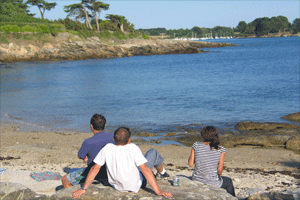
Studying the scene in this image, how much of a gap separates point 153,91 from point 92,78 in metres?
12.0

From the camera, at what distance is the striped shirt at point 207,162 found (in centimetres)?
429

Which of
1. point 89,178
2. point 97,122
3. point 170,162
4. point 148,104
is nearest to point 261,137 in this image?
point 170,162

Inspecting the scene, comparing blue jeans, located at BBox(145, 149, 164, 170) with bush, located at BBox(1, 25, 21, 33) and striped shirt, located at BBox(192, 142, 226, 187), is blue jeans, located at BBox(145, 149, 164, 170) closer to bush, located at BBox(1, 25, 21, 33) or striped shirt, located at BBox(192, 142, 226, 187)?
striped shirt, located at BBox(192, 142, 226, 187)

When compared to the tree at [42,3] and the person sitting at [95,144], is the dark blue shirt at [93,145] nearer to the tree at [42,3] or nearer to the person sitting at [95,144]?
the person sitting at [95,144]

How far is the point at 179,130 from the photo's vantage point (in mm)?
12375

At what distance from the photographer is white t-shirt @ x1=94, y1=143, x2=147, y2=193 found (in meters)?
3.70

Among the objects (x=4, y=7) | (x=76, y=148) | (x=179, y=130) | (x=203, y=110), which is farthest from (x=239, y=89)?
(x=4, y=7)

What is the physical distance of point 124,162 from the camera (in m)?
3.75

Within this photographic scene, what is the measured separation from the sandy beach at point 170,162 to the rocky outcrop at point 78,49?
44.5 m

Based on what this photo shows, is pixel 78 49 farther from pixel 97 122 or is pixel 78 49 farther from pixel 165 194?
pixel 165 194

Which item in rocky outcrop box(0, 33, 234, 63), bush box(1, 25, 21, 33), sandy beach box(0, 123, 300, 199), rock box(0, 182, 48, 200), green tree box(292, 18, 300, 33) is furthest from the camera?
green tree box(292, 18, 300, 33)

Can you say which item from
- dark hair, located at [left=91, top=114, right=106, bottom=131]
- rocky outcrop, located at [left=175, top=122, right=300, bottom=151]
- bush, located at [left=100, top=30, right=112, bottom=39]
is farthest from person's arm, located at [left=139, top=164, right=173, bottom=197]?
bush, located at [left=100, top=30, right=112, bottom=39]

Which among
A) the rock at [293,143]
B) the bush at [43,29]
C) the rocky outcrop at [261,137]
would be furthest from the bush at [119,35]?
the rock at [293,143]

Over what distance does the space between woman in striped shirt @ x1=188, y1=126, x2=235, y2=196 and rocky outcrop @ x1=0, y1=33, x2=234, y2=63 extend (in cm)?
5119
